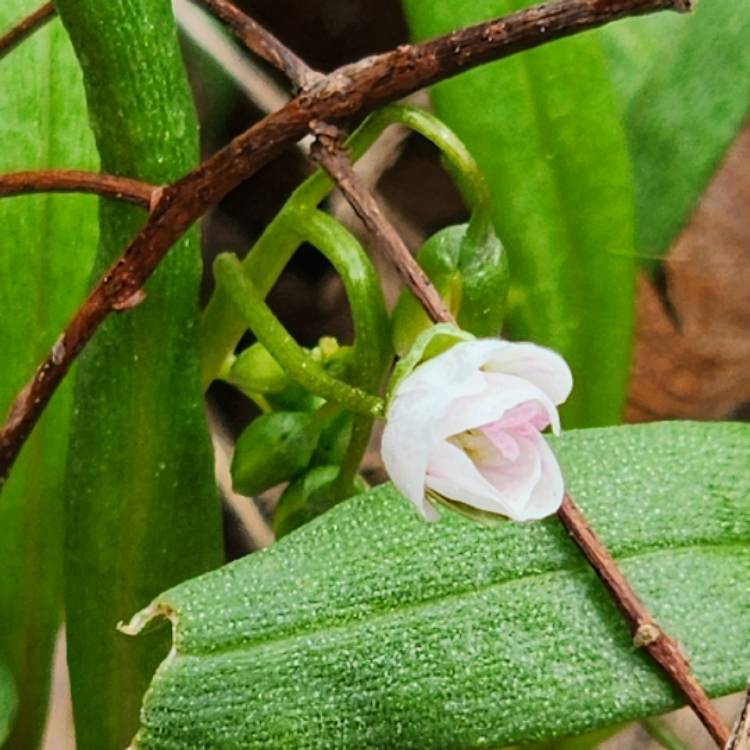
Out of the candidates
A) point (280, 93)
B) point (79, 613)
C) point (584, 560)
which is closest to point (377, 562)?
point (584, 560)

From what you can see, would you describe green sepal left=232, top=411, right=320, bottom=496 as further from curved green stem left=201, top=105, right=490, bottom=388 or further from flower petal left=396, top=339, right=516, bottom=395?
flower petal left=396, top=339, right=516, bottom=395

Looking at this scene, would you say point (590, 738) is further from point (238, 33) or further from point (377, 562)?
point (238, 33)

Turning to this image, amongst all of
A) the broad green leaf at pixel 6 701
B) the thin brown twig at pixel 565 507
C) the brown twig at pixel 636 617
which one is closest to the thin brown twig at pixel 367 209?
the thin brown twig at pixel 565 507

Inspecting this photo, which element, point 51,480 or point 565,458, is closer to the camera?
point 565,458

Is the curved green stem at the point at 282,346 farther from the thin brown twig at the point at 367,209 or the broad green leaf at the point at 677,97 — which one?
the broad green leaf at the point at 677,97

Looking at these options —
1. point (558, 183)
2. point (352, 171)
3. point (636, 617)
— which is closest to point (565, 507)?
point (636, 617)

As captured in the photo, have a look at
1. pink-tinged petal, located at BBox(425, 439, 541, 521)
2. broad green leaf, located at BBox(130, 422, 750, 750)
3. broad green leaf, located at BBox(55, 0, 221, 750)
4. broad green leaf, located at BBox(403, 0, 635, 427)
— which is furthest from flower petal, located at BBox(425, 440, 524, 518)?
broad green leaf, located at BBox(403, 0, 635, 427)

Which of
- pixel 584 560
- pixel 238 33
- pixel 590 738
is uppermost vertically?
pixel 238 33
